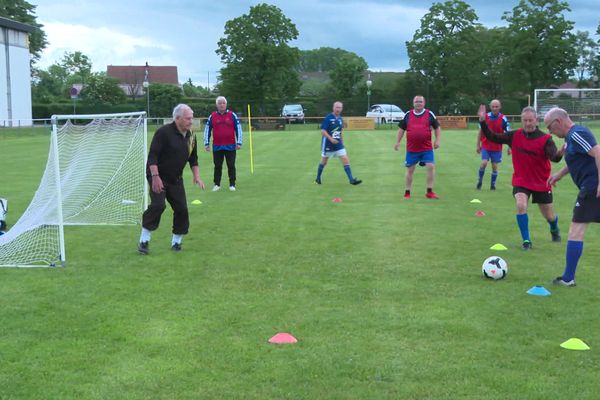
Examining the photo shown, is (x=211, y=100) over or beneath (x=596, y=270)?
over

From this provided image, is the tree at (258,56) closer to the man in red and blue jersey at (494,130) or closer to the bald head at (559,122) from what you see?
the man in red and blue jersey at (494,130)

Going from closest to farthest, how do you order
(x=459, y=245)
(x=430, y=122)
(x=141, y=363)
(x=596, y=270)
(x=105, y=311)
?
(x=141, y=363) → (x=105, y=311) → (x=596, y=270) → (x=459, y=245) → (x=430, y=122)

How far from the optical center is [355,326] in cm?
579

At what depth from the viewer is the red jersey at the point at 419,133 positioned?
1346 centimetres

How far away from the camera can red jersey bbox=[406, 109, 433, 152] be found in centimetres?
1346

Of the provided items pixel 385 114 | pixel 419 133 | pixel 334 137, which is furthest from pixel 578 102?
pixel 419 133

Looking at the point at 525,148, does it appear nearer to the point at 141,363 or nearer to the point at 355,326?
the point at 355,326

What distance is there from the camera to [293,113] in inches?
2106

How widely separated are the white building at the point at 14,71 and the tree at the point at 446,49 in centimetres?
3580

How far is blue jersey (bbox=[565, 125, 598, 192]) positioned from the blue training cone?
1.10 meters

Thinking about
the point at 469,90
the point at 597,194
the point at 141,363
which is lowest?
the point at 141,363

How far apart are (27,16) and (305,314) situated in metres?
75.0

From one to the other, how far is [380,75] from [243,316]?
83.2 meters

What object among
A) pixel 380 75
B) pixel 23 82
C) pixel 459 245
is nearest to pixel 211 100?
pixel 23 82
